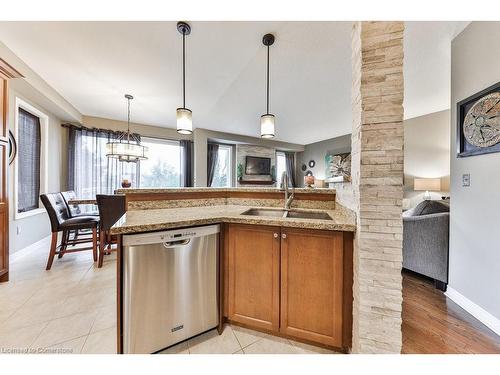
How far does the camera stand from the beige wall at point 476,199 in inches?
58.5

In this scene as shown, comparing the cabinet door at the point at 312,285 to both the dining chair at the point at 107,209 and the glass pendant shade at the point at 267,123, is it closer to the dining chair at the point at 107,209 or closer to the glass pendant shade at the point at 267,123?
the glass pendant shade at the point at 267,123

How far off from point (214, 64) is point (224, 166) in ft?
12.1

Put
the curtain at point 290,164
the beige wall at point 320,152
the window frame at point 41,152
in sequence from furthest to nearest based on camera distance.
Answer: the curtain at point 290,164
the beige wall at point 320,152
the window frame at point 41,152


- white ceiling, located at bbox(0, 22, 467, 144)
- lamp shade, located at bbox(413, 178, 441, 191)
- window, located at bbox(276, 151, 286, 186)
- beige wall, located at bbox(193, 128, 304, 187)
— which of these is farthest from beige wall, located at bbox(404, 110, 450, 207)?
beige wall, located at bbox(193, 128, 304, 187)

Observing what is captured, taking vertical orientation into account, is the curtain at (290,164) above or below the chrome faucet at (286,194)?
above

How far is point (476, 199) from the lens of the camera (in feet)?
5.37

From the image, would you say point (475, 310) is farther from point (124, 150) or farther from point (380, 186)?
point (124, 150)

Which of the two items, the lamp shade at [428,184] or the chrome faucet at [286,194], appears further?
the lamp shade at [428,184]

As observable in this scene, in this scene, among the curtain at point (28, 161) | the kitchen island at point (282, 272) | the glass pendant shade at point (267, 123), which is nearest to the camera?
the kitchen island at point (282, 272)

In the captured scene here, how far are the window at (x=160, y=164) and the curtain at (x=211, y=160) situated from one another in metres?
0.79

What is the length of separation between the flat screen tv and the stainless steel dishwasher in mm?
4641

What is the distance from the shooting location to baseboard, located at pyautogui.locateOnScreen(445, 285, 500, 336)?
1.43m

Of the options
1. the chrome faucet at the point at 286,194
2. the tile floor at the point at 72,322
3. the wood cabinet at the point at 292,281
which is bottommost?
the tile floor at the point at 72,322

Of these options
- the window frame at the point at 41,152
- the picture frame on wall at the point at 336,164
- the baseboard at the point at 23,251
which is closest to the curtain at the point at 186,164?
the window frame at the point at 41,152
